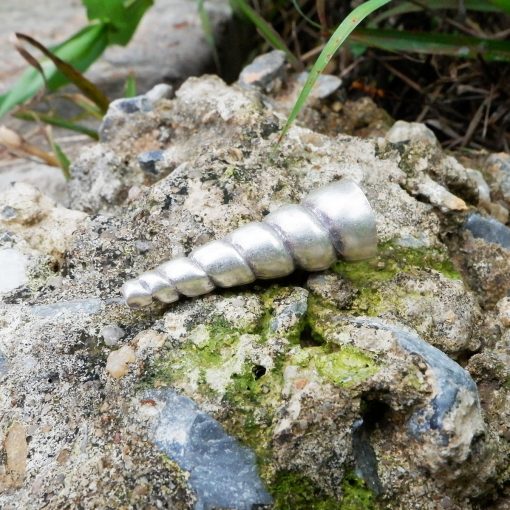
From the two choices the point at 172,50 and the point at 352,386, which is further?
the point at 172,50

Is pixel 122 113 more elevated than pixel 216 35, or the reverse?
pixel 122 113

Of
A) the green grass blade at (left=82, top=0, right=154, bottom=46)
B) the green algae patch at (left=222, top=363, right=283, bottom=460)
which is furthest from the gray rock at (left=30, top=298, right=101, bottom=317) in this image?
the green grass blade at (left=82, top=0, right=154, bottom=46)

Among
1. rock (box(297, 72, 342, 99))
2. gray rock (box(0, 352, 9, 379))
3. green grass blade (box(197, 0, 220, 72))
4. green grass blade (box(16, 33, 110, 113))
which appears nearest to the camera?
gray rock (box(0, 352, 9, 379))

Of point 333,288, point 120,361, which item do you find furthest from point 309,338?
point 120,361

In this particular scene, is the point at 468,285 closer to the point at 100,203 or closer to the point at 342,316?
the point at 342,316

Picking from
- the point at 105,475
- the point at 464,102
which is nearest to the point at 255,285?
the point at 105,475

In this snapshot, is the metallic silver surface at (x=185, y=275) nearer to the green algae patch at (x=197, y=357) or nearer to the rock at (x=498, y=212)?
the green algae patch at (x=197, y=357)

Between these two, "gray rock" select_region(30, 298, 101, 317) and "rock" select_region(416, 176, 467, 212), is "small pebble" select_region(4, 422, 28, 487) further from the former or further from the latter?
"rock" select_region(416, 176, 467, 212)
